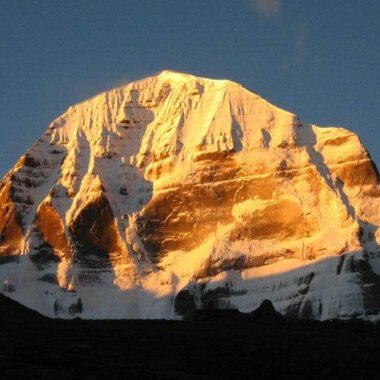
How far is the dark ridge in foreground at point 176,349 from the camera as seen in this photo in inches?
2119

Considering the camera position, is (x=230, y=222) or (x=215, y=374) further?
(x=230, y=222)

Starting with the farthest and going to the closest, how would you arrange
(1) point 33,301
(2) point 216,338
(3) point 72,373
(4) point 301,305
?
(1) point 33,301 → (4) point 301,305 → (2) point 216,338 → (3) point 72,373

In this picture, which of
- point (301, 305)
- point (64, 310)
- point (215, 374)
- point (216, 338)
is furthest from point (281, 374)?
point (64, 310)

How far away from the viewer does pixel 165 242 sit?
19838 cm

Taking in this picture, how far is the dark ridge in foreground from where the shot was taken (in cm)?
5381

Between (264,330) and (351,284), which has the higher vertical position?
(351,284)

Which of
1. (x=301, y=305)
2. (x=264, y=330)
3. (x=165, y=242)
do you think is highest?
(x=165, y=242)

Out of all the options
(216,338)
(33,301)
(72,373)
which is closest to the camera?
(72,373)

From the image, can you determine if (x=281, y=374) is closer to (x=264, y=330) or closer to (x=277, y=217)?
(x=264, y=330)

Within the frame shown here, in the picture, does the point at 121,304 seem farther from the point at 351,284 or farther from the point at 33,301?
the point at 351,284

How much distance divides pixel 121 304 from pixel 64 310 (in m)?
6.75

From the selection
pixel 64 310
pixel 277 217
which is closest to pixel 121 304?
pixel 64 310

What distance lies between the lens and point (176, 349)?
58.8m

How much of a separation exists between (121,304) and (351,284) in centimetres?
3031
